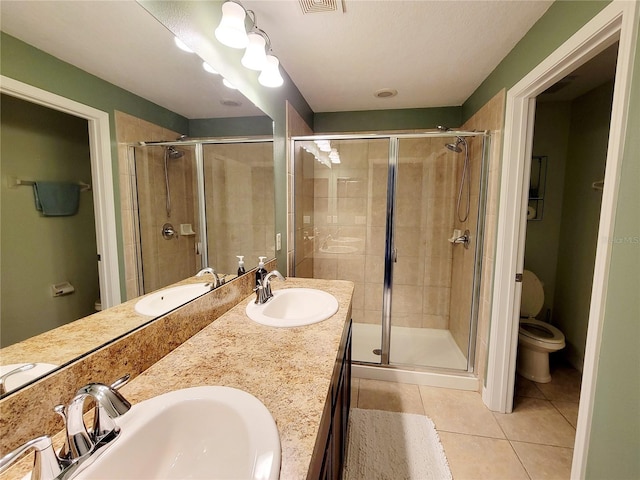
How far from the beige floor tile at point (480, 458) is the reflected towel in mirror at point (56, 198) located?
197 centimetres

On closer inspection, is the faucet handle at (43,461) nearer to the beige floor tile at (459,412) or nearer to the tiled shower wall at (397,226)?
the beige floor tile at (459,412)

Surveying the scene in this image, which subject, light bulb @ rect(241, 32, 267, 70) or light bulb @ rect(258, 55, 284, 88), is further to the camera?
light bulb @ rect(258, 55, 284, 88)

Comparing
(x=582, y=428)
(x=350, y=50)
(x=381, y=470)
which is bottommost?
(x=381, y=470)

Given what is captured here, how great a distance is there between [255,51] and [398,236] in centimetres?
212

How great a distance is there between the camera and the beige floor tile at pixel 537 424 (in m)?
1.63

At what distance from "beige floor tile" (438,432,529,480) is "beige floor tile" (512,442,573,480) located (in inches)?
1.7

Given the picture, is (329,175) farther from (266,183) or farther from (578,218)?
(578,218)

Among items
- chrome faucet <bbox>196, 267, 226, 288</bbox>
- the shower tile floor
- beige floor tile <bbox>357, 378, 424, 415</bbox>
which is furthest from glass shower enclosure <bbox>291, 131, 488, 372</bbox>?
chrome faucet <bbox>196, 267, 226, 288</bbox>

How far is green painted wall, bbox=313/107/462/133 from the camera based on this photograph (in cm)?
266

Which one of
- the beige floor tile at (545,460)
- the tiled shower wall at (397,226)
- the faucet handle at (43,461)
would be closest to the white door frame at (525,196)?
the beige floor tile at (545,460)

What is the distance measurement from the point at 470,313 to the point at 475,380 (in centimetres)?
49

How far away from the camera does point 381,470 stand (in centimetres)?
141

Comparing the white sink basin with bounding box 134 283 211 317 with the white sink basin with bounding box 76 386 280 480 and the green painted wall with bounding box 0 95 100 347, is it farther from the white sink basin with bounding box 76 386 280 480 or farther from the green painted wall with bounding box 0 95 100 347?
the white sink basin with bounding box 76 386 280 480

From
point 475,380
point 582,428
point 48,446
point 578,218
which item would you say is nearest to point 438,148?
point 578,218
